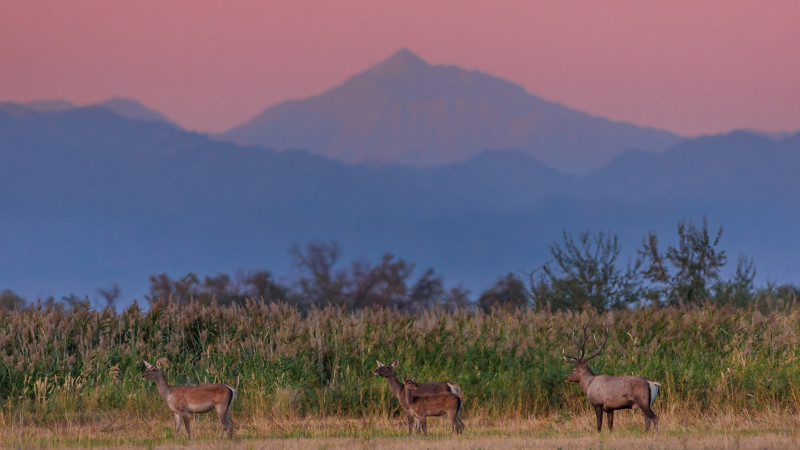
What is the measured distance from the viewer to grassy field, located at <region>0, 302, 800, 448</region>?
44.9 ft

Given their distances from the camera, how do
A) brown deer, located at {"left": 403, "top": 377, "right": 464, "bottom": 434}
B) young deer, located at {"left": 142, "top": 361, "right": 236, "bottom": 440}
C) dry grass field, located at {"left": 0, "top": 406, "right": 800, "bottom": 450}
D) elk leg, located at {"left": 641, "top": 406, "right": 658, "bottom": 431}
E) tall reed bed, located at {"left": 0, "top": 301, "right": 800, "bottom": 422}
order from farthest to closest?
1. tall reed bed, located at {"left": 0, "top": 301, "right": 800, "bottom": 422}
2. brown deer, located at {"left": 403, "top": 377, "right": 464, "bottom": 434}
3. elk leg, located at {"left": 641, "top": 406, "right": 658, "bottom": 431}
4. young deer, located at {"left": 142, "top": 361, "right": 236, "bottom": 440}
5. dry grass field, located at {"left": 0, "top": 406, "right": 800, "bottom": 450}

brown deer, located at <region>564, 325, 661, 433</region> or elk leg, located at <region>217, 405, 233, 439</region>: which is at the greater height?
brown deer, located at <region>564, 325, 661, 433</region>

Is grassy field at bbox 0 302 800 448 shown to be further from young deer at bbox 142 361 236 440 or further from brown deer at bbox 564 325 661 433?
young deer at bbox 142 361 236 440

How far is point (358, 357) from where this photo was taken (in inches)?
687

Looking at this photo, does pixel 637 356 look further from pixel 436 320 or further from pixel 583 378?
pixel 583 378

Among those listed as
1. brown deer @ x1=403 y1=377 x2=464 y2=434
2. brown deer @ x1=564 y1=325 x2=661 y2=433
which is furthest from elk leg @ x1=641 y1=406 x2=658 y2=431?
brown deer @ x1=403 y1=377 x2=464 y2=434

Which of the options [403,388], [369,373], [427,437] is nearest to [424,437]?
[427,437]

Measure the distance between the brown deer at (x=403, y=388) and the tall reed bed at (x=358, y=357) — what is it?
1.94 m

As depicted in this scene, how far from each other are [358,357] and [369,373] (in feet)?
1.40

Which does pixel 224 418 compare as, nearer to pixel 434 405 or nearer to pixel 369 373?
pixel 434 405

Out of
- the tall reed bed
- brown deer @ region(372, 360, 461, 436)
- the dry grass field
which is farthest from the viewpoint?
the tall reed bed

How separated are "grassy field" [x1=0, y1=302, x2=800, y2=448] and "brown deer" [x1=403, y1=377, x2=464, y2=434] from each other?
0.45 metres

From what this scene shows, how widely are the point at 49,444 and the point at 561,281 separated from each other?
2415 cm

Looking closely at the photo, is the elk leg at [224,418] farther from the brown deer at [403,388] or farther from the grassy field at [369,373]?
the brown deer at [403,388]
